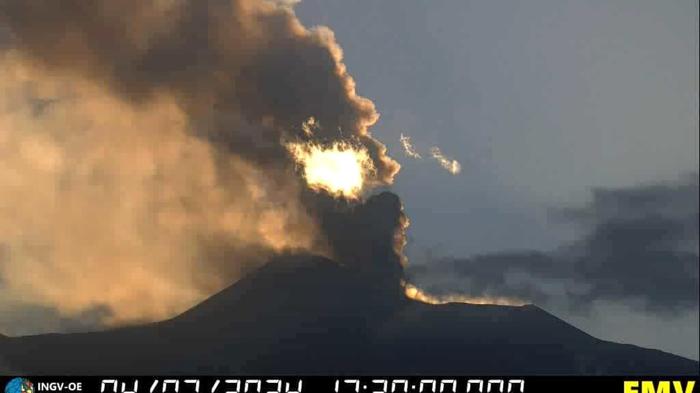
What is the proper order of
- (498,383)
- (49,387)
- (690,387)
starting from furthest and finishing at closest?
1. (49,387)
2. (498,383)
3. (690,387)

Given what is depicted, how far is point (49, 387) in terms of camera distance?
170 meters

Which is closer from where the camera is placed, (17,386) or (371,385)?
(17,386)

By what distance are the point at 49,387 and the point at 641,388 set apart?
11704 cm

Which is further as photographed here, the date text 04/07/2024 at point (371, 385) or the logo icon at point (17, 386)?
the date text 04/07/2024 at point (371, 385)

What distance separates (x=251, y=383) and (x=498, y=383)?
46.4 metres

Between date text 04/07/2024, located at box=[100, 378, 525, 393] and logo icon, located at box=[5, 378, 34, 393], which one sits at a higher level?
date text 04/07/2024, located at box=[100, 378, 525, 393]

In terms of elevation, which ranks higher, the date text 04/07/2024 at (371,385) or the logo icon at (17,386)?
the date text 04/07/2024 at (371,385)

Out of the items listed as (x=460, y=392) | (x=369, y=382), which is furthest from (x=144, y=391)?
(x=460, y=392)

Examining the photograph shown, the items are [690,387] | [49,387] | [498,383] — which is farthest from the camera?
[49,387]

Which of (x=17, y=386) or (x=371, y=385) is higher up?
(x=371, y=385)

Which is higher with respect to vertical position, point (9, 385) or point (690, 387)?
point (690, 387)

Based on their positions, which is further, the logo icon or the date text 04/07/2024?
the date text 04/07/2024

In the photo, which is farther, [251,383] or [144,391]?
[144,391]

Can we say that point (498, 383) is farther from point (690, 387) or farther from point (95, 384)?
point (95, 384)
